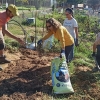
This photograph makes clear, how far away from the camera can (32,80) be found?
4.54 meters

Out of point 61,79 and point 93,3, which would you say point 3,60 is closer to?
point 61,79

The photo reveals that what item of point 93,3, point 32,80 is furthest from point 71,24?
point 93,3

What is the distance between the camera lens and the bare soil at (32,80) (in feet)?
12.9

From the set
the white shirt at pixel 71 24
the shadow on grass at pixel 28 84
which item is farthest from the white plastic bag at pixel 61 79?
the white shirt at pixel 71 24

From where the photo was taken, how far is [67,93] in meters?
4.01

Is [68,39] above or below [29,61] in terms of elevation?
above

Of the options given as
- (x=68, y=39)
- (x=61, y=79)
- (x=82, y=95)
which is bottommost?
(x=82, y=95)

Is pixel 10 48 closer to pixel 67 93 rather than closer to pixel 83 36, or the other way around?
pixel 67 93

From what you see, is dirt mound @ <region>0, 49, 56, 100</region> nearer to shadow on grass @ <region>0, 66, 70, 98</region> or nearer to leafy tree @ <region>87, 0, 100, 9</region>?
shadow on grass @ <region>0, 66, 70, 98</region>

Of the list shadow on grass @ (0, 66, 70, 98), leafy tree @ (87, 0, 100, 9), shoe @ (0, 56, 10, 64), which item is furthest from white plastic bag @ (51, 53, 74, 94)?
leafy tree @ (87, 0, 100, 9)

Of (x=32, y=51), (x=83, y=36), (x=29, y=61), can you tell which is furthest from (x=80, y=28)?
(x=29, y=61)

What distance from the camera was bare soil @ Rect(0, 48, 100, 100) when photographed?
395 cm

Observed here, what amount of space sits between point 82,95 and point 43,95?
69 cm

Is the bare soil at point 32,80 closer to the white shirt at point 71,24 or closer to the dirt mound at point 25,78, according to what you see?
the dirt mound at point 25,78
